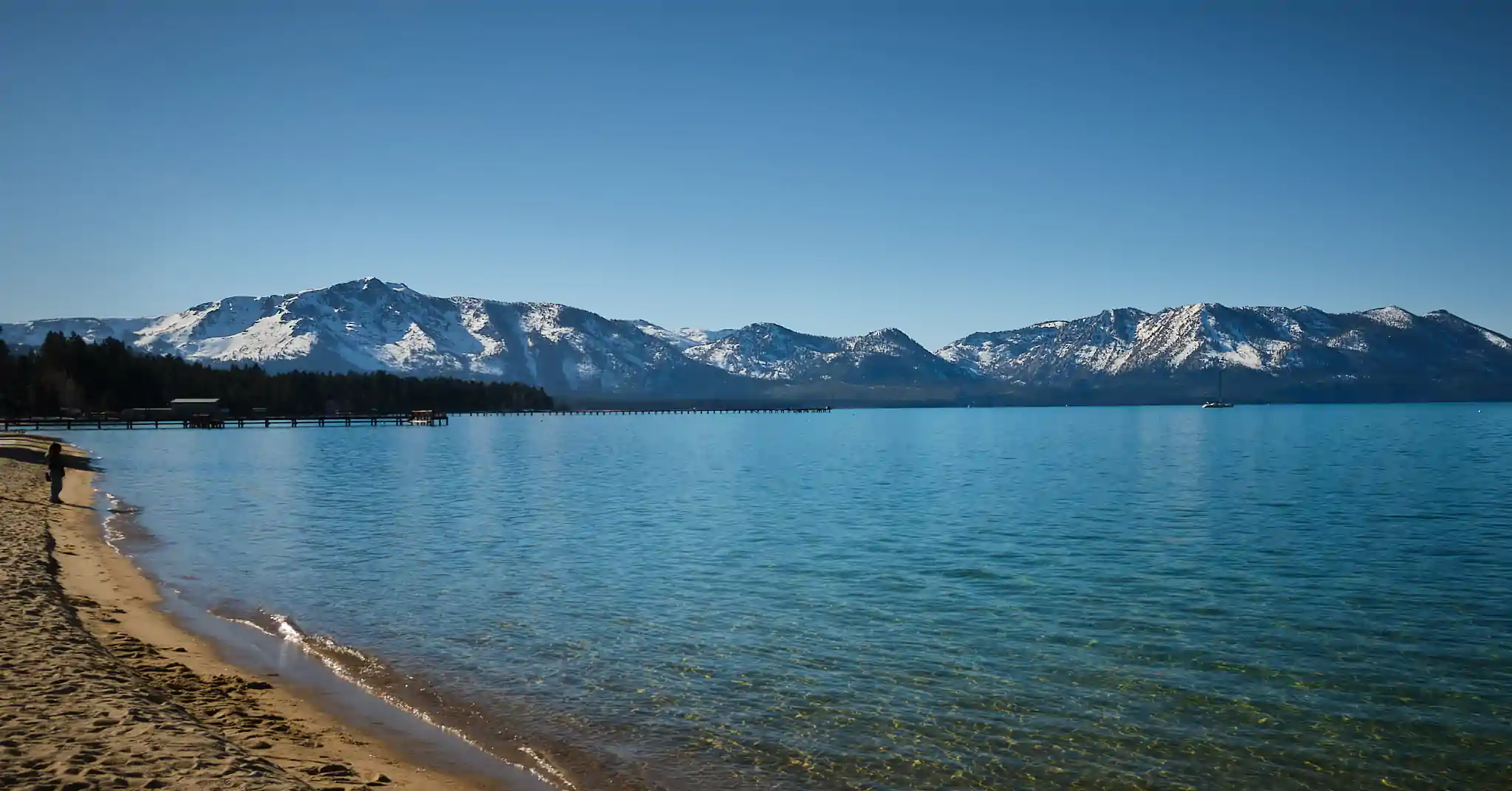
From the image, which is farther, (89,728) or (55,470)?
(55,470)

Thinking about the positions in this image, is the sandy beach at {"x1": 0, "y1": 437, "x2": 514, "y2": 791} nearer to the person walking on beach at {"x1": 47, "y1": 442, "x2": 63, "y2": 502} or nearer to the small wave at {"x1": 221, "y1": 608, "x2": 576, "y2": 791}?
the small wave at {"x1": 221, "y1": 608, "x2": 576, "y2": 791}

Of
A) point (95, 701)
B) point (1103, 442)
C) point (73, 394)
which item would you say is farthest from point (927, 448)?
point (73, 394)

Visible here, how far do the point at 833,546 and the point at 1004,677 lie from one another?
19.2m

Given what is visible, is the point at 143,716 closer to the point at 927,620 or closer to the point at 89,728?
the point at 89,728

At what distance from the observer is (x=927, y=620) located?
82.9 feet

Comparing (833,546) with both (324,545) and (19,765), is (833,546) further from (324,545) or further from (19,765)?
(19,765)

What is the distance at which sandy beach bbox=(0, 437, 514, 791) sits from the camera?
39.4 feet

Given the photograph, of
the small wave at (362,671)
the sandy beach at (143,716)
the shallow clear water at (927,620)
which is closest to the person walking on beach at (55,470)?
the shallow clear water at (927,620)

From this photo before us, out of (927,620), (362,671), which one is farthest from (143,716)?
(927,620)

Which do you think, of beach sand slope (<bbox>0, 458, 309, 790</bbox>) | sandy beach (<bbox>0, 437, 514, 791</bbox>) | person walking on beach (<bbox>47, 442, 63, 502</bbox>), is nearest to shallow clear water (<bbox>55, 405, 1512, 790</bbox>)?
sandy beach (<bbox>0, 437, 514, 791</bbox>)

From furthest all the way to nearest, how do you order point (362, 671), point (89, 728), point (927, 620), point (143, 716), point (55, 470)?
point (55, 470) → point (927, 620) → point (362, 671) → point (143, 716) → point (89, 728)

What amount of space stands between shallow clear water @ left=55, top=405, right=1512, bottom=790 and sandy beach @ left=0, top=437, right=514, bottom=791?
2.96 meters

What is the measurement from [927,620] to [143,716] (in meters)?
17.6

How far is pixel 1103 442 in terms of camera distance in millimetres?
150625
